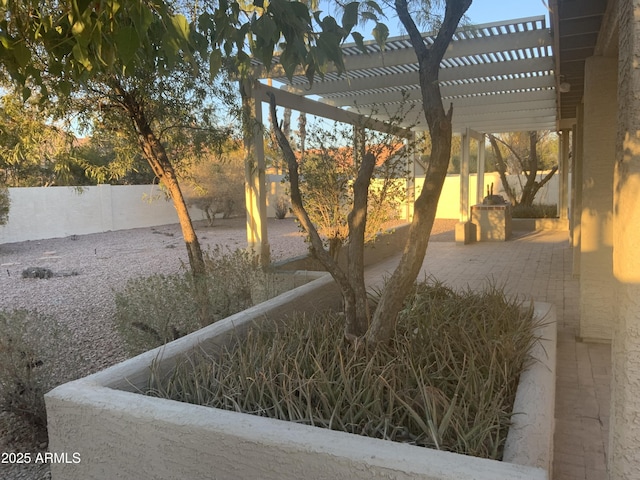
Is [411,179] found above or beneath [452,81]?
beneath

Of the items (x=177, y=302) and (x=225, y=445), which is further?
(x=177, y=302)

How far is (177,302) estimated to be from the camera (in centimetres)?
491

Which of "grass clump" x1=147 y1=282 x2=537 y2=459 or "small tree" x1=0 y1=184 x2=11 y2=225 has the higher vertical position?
"small tree" x1=0 y1=184 x2=11 y2=225

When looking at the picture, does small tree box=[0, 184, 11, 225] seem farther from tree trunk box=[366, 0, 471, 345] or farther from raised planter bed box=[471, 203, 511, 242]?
tree trunk box=[366, 0, 471, 345]

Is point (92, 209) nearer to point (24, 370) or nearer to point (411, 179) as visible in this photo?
point (411, 179)

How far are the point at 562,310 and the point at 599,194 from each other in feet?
5.58

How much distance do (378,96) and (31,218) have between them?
12399 millimetres

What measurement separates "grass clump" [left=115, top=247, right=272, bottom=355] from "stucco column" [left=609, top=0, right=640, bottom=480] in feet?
11.7

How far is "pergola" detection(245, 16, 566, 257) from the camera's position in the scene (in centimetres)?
649

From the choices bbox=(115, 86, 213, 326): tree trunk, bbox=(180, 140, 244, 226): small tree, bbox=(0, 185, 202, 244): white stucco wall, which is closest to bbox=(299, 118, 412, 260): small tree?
bbox=(115, 86, 213, 326): tree trunk

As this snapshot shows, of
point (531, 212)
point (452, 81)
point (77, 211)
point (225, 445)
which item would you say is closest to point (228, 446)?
point (225, 445)

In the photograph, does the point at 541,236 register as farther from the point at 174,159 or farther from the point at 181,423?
the point at 181,423

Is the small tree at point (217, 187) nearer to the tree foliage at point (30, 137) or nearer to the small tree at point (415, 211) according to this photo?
the tree foliage at point (30, 137)

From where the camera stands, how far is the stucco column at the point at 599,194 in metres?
4.96
